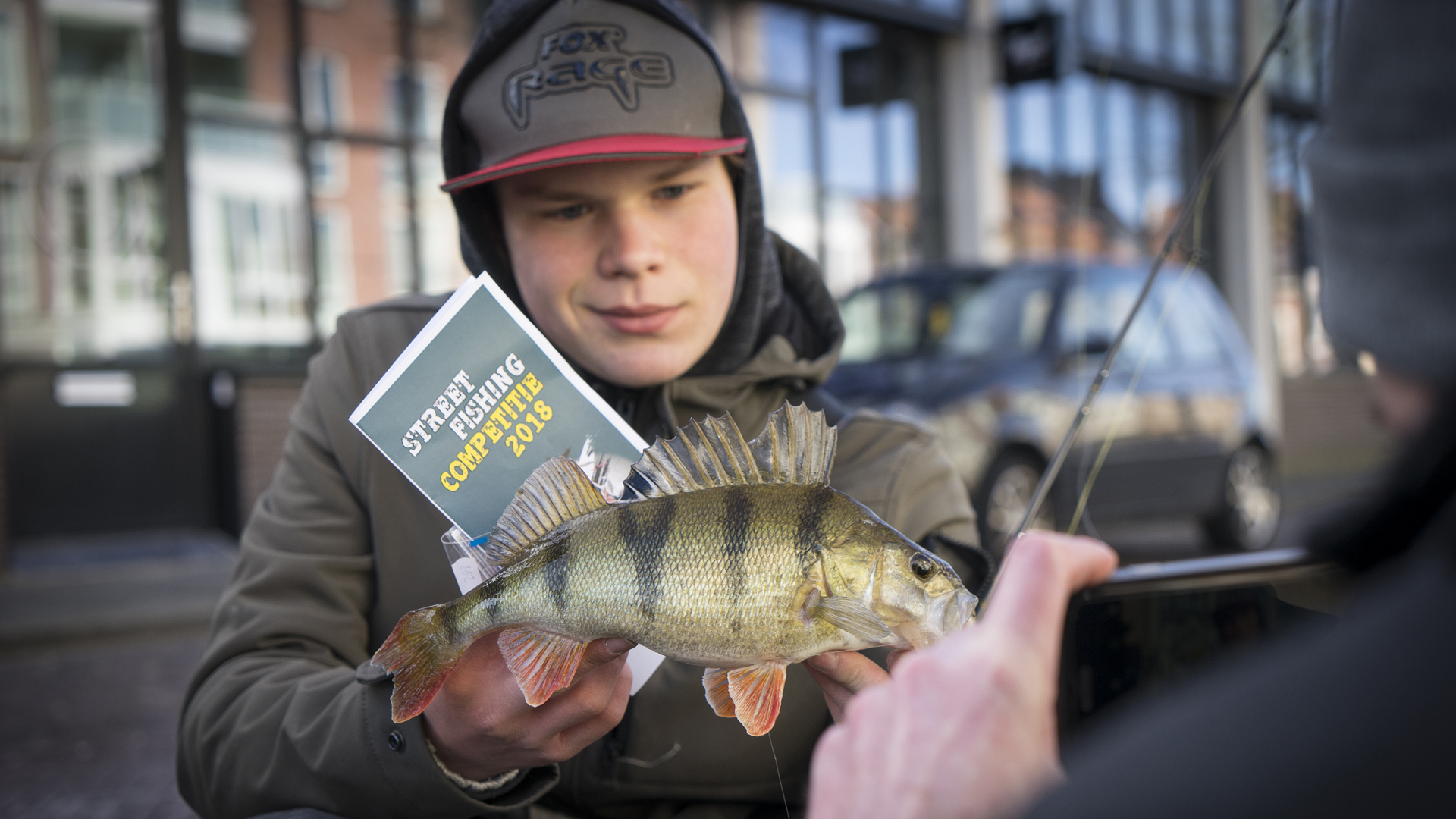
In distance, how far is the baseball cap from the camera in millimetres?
1494

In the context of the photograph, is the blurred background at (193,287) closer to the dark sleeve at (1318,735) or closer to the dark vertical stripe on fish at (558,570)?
the dark vertical stripe on fish at (558,570)

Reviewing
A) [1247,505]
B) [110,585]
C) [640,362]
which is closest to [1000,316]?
[1247,505]

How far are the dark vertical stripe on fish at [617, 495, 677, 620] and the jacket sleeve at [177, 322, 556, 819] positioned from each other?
41 cm

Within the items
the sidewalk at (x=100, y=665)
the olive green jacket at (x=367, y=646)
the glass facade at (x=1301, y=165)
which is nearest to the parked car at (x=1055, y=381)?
the sidewalk at (x=100, y=665)

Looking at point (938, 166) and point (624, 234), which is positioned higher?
point (938, 166)

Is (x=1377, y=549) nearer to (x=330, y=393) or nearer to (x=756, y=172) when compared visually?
(x=756, y=172)

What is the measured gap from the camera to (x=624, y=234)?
1531mm

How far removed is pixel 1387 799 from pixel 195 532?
336 inches

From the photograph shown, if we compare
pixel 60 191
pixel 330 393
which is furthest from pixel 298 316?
pixel 330 393

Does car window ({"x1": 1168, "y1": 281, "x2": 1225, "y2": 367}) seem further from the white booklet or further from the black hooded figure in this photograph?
the black hooded figure

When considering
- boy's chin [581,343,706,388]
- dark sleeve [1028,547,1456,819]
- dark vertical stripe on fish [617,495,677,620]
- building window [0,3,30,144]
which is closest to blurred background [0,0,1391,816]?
building window [0,3,30,144]

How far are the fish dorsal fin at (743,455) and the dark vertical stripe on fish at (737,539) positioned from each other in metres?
0.03

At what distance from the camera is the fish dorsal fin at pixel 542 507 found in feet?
3.53

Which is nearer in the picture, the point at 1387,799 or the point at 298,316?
the point at 1387,799
